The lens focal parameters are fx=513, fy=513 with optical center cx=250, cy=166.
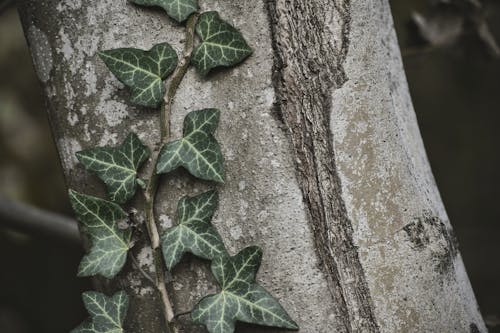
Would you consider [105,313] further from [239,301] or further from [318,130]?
[318,130]

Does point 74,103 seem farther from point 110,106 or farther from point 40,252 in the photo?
point 40,252

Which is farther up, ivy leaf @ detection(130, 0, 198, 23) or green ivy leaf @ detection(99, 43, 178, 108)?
ivy leaf @ detection(130, 0, 198, 23)

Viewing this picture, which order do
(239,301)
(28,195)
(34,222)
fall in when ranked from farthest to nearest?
(28,195) → (34,222) → (239,301)

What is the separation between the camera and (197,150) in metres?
0.68

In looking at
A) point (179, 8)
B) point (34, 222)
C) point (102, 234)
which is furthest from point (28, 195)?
point (179, 8)

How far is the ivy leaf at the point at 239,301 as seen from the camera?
655 mm

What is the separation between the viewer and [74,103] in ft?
2.35

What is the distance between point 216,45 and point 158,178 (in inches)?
7.7

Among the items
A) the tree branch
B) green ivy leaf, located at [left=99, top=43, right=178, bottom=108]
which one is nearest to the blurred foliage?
the tree branch

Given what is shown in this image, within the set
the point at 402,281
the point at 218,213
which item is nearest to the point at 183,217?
the point at 218,213

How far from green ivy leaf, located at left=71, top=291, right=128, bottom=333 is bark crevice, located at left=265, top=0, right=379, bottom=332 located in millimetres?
280

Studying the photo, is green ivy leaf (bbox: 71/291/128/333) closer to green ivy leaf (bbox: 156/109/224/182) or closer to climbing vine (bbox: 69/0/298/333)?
climbing vine (bbox: 69/0/298/333)

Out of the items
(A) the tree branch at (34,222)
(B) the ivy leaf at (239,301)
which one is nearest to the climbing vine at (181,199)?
(B) the ivy leaf at (239,301)

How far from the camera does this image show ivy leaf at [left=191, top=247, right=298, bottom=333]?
655mm
